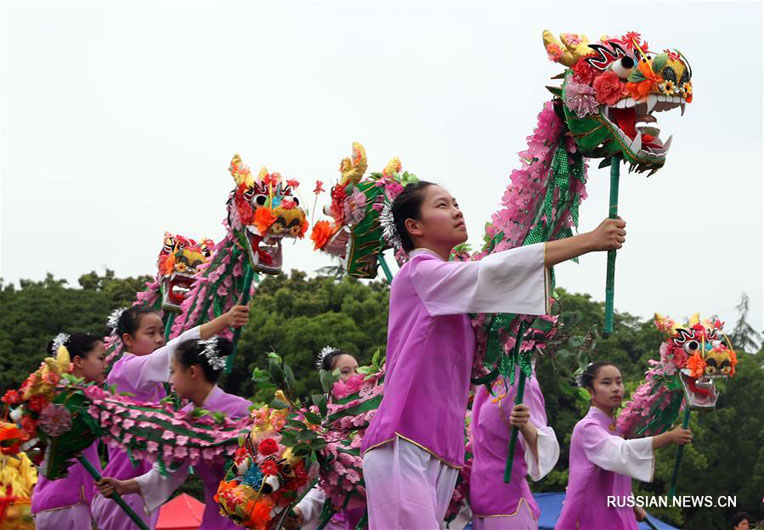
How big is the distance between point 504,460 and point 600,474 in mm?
1162

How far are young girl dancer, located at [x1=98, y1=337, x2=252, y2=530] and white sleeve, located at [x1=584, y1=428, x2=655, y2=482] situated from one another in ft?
7.82

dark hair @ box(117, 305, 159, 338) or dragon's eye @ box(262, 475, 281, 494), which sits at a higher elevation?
dark hair @ box(117, 305, 159, 338)

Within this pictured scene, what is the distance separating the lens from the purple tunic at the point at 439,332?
3961mm

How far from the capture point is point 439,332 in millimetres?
4258

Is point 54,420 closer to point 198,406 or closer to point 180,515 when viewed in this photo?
point 198,406

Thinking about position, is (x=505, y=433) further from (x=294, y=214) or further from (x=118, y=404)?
(x=118, y=404)

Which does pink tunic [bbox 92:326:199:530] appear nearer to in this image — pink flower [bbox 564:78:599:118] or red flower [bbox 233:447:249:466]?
red flower [bbox 233:447:249:466]

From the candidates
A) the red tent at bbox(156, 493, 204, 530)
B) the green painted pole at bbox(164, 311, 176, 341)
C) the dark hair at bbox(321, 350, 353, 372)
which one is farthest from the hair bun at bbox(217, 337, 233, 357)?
the red tent at bbox(156, 493, 204, 530)

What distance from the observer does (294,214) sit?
6.50 m

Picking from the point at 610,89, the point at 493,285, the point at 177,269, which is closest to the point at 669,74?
the point at 610,89

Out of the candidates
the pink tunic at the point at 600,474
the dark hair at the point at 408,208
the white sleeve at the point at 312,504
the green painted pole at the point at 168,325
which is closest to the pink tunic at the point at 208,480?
the white sleeve at the point at 312,504

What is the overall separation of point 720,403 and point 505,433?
14.7m

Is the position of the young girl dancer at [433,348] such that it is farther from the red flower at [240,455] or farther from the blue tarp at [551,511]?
the blue tarp at [551,511]

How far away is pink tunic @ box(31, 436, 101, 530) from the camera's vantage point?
258 inches
